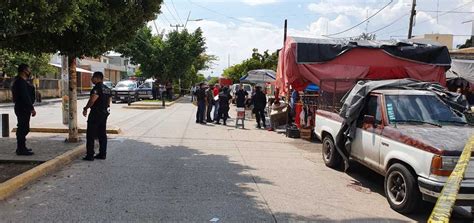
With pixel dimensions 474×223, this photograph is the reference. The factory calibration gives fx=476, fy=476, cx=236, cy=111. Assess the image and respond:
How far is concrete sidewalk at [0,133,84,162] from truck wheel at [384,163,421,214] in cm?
621

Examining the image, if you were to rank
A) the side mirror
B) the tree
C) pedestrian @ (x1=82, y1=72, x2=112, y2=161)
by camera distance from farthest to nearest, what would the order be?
the tree
pedestrian @ (x1=82, y1=72, x2=112, y2=161)
the side mirror

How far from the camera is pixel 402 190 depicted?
6805 millimetres

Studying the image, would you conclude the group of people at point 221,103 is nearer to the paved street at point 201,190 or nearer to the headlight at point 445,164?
the paved street at point 201,190

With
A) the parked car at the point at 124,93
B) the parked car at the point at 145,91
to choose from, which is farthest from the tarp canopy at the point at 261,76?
the parked car at the point at 145,91

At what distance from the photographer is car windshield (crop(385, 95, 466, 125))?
7816mm

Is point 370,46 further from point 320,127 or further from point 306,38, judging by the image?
point 320,127

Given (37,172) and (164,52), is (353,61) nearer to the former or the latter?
(37,172)

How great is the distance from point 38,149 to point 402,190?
7479 millimetres

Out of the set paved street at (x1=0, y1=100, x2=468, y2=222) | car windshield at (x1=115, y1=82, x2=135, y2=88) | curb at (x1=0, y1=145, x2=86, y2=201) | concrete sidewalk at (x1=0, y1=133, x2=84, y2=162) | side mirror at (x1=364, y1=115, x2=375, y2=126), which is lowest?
paved street at (x1=0, y1=100, x2=468, y2=222)

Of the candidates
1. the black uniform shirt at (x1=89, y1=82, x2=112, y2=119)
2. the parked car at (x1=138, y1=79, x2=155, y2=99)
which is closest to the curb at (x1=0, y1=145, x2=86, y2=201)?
the black uniform shirt at (x1=89, y1=82, x2=112, y2=119)

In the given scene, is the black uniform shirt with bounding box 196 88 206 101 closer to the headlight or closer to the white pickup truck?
the white pickup truck

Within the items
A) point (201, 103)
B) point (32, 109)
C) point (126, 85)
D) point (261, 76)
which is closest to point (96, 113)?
point (32, 109)

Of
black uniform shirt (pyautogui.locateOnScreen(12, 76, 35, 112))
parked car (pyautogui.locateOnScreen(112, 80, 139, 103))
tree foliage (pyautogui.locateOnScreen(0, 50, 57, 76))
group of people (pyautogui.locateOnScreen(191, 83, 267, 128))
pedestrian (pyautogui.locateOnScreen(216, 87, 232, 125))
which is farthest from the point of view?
parked car (pyautogui.locateOnScreen(112, 80, 139, 103))

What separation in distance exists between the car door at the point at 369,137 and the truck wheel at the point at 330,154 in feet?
3.30
